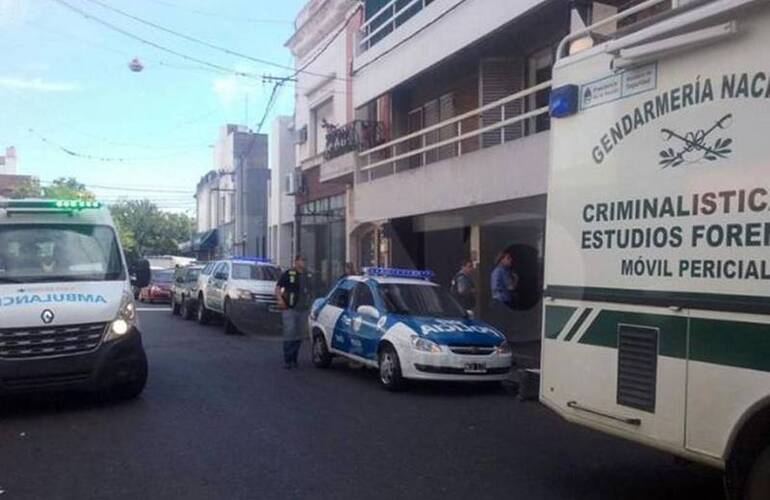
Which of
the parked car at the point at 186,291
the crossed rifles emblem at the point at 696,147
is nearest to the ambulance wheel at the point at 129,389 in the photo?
the crossed rifles emblem at the point at 696,147

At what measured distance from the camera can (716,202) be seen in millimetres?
4820

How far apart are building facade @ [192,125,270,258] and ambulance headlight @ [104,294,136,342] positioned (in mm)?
30941

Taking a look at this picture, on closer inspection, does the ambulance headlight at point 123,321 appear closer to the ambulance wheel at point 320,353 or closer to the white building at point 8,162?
the ambulance wheel at point 320,353

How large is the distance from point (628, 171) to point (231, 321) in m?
15.3

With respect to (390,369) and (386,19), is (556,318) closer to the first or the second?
(390,369)

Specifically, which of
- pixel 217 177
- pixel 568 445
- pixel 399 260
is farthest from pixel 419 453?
pixel 217 177

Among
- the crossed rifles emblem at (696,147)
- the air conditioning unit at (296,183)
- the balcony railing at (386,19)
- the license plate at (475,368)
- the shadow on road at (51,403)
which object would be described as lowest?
the shadow on road at (51,403)

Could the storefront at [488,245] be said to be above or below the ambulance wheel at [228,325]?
above

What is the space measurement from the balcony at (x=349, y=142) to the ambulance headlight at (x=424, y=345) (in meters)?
12.0

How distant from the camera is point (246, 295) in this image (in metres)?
19.8

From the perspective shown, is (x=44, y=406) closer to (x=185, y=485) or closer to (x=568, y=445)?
(x=185, y=485)

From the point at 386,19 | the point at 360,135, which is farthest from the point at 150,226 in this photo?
the point at 386,19

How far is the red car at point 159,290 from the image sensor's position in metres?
34.6

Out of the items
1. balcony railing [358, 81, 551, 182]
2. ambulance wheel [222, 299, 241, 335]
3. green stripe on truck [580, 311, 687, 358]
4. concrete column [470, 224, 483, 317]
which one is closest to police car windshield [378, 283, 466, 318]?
balcony railing [358, 81, 551, 182]
